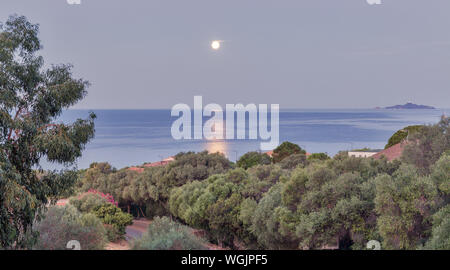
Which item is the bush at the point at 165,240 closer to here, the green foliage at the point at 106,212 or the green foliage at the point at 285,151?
the green foliage at the point at 106,212

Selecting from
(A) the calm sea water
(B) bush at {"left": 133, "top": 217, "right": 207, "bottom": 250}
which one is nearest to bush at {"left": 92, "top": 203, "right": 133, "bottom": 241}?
(A) the calm sea water

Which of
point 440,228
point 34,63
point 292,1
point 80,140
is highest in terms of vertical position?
point 292,1

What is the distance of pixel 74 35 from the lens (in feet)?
34.1

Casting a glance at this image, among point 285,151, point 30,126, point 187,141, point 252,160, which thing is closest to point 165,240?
point 30,126

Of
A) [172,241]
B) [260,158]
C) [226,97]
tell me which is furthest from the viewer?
[260,158]

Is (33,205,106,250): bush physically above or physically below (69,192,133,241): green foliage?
above

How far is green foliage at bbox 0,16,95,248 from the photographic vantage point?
5.75 meters

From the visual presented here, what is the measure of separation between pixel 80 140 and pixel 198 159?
18055 millimetres

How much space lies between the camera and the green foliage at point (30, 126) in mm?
5754

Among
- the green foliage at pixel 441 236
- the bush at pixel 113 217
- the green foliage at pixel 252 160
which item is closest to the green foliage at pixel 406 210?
the green foliage at pixel 441 236

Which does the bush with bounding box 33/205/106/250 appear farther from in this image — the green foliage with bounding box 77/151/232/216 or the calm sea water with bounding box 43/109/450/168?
the green foliage with bounding box 77/151/232/216

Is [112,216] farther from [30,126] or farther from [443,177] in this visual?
[443,177]
